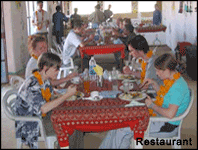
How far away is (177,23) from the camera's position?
8367 mm

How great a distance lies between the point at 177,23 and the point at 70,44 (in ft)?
14.3

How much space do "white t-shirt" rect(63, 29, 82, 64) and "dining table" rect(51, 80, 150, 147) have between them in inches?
119

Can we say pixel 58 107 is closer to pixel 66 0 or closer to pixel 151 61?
pixel 151 61

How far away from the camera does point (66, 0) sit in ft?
36.9

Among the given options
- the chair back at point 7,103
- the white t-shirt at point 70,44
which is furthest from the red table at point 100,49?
the chair back at point 7,103

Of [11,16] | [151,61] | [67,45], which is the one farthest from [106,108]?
[11,16]

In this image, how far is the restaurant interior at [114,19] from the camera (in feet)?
10.9

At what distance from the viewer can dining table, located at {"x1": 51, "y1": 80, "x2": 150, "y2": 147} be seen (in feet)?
6.52

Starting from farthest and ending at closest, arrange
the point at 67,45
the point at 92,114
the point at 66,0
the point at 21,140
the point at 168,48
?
the point at 66,0 < the point at 168,48 < the point at 67,45 < the point at 21,140 < the point at 92,114

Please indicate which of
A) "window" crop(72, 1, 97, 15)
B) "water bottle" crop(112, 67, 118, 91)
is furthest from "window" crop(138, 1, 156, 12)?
"water bottle" crop(112, 67, 118, 91)

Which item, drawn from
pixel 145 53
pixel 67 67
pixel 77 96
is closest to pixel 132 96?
pixel 77 96

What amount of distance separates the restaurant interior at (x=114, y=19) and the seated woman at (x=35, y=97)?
82 centimetres

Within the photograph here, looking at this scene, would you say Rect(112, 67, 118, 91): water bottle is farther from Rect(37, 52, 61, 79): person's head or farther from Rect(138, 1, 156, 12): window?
Rect(138, 1, 156, 12): window

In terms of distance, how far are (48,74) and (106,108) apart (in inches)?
21.2
